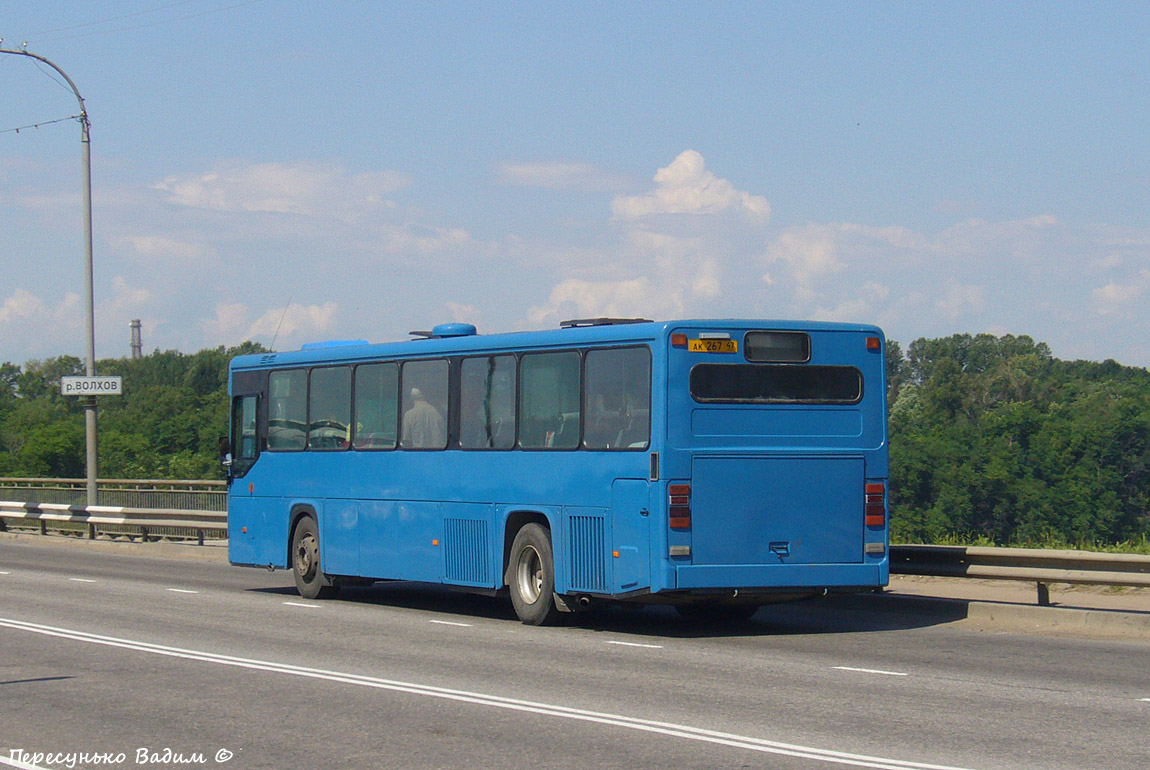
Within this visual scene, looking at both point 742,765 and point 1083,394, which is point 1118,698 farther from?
point 1083,394

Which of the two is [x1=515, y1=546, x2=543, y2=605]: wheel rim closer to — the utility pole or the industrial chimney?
the utility pole

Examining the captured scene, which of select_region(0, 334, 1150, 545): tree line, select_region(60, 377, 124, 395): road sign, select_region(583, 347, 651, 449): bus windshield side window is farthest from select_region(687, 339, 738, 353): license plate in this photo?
select_region(0, 334, 1150, 545): tree line

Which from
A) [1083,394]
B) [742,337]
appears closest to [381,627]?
[742,337]

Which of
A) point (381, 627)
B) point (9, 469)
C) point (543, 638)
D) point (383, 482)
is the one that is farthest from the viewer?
point (9, 469)

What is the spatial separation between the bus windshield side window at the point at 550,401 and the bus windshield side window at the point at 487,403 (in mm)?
206

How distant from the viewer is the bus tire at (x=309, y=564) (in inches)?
738

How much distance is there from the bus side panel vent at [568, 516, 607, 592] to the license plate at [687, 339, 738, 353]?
1843mm

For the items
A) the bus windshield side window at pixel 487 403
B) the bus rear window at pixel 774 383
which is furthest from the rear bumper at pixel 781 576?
the bus windshield side window at pixel 487 403

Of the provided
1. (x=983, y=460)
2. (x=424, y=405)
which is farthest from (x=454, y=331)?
(x=983, y=460)

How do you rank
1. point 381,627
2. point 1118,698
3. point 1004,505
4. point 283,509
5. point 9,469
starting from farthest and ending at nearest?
point 1004,505 → point 9,469 → point 283,509 → point 381,627 → point 1118,698

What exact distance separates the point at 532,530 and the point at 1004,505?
104 metres

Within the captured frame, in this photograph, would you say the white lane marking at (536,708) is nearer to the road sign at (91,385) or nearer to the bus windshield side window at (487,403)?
the bus windshield side window at (487,403)

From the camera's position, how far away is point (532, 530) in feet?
50.0

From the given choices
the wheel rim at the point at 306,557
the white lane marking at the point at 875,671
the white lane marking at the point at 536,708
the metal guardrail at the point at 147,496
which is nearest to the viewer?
the white lane marking at the point at 536,708
